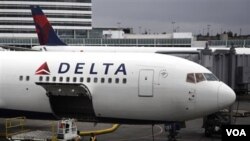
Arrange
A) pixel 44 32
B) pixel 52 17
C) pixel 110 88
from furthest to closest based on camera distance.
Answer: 1. pixel 52 17
2. pixel 44 32
3. pixel 110 88

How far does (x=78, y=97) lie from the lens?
18.4 m

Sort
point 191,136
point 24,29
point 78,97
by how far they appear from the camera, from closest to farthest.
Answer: point 78,97 → point 191,136 → point 24,29

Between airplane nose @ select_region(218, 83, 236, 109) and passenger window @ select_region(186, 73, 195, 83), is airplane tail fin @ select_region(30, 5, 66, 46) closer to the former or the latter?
passenger window @ select_region(186, 73, 195, 83)

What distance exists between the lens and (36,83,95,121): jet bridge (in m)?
18.1

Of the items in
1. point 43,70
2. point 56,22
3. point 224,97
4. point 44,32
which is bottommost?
point 224,97

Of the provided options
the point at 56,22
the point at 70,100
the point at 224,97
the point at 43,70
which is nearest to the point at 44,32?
the point at 43,70

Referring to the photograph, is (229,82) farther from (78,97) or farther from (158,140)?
(78,97)

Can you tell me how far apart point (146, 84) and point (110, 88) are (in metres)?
1.49

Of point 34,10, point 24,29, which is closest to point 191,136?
point 34,10

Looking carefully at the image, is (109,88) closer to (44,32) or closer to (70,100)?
(70,100)

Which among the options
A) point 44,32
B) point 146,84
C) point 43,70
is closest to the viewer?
point 146,84

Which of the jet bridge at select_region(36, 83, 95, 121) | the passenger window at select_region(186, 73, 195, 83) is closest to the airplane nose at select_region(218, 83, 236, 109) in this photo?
the passenger window at select_region(186, 73, 195, 83)

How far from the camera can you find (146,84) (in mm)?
17547

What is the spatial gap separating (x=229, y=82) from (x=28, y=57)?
437 inches
